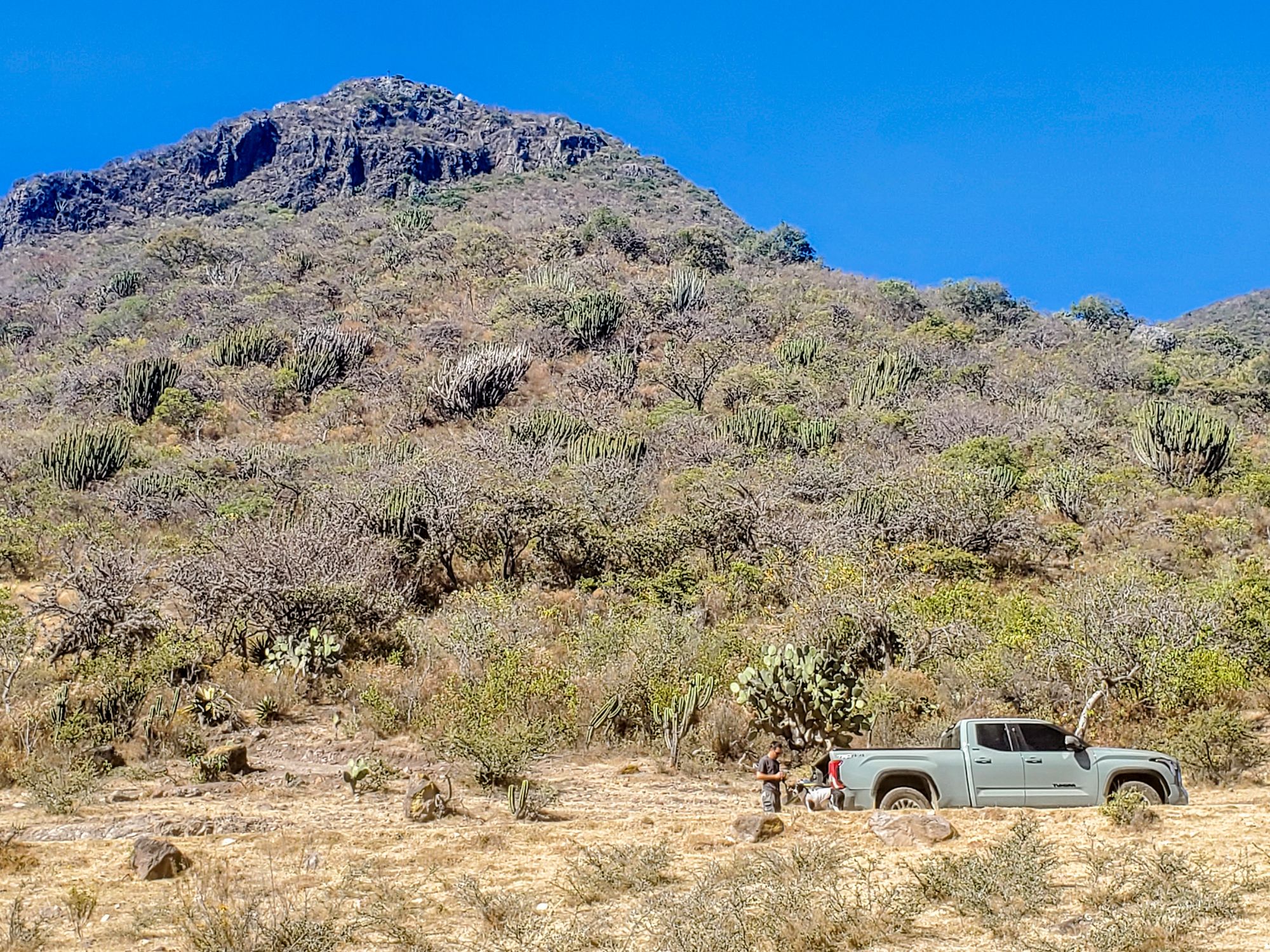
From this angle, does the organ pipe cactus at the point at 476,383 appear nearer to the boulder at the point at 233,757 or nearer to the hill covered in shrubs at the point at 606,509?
the hill covered in shrubs at the point at 606,509

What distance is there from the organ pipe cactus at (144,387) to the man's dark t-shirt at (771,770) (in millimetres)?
28685

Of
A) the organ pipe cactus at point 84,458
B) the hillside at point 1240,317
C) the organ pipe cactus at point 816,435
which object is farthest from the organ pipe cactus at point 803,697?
the hillside at point 1240,317

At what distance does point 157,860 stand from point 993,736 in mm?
6872

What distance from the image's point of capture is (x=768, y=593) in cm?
1554

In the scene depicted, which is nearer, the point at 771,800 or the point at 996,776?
the point at 996,776

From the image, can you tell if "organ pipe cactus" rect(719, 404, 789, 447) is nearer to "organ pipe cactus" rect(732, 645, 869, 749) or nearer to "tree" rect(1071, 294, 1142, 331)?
"organ pipe cactus" rect(732, 645, 869, 749)

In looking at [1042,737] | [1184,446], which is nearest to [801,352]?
[1184,446]

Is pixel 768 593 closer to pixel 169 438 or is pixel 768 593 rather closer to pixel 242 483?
pixel 242 483

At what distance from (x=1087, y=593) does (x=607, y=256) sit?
1561 inches

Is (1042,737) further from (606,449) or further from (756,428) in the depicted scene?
(756,428)

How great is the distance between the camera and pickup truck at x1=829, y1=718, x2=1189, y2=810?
7902 millimetres

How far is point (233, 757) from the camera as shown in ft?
33.1

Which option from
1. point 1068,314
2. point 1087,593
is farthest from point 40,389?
point 1068,314

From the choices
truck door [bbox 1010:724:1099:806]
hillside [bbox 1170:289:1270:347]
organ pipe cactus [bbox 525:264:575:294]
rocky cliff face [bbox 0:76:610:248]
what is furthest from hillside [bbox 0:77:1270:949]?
rocky cliff face [bbox 0:76:610:248]
